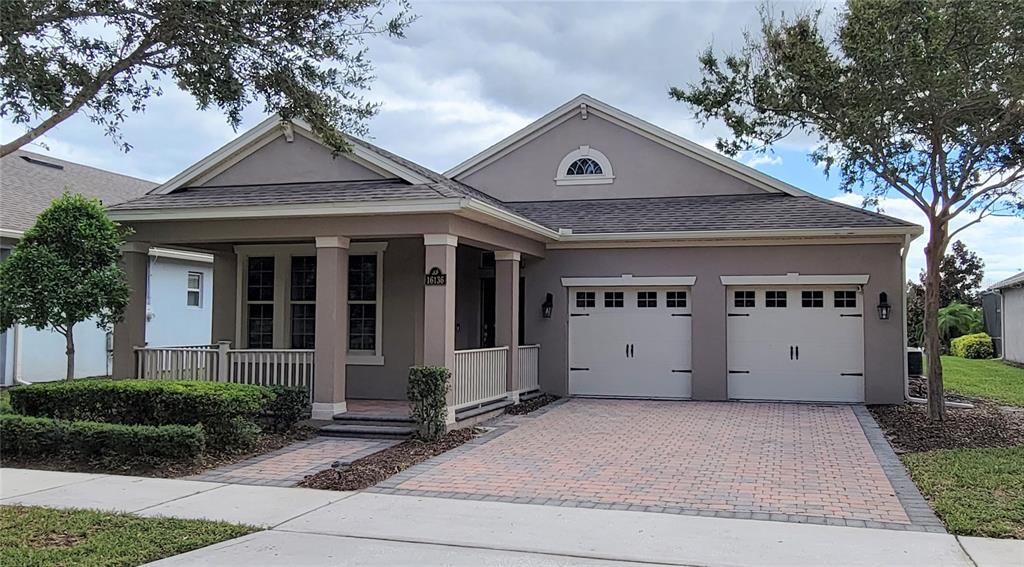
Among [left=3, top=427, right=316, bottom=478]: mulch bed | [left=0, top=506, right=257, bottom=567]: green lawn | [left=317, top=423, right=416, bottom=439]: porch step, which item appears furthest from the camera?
[left=317, top=423, right=416, bottom=439]: porch step

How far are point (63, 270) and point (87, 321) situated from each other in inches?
291

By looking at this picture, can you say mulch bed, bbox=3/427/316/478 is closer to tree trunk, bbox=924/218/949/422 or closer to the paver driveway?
the paver driveway

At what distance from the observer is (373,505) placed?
684 cm

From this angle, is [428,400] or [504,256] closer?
[428,400]

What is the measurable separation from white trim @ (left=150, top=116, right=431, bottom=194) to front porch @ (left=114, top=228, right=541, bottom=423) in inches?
43.8

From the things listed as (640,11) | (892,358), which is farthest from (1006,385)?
(640,11)

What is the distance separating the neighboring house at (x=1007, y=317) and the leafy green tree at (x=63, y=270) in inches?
982

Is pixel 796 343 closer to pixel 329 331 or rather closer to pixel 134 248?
pixel 329 331

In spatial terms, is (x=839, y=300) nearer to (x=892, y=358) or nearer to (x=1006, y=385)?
(x=892, y=358)

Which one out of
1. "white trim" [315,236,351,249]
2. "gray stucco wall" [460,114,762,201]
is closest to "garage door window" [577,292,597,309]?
"gray stucco wall" [460,114,762,201]

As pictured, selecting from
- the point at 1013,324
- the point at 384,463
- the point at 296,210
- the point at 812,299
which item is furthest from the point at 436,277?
the point at 1013,324

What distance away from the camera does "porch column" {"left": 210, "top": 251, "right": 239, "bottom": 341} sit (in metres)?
13.9

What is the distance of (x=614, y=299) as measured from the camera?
48.5 feet

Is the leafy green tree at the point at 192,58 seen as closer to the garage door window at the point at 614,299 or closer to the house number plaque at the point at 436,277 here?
the house number plaque at the point at 436,277
